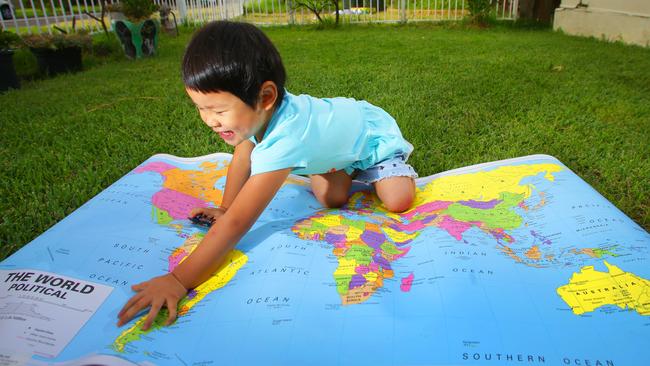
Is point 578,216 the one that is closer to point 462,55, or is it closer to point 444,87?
point 444,87

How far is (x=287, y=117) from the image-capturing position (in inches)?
54.0

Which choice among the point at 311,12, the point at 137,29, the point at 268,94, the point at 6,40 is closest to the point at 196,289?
the point at 268,94

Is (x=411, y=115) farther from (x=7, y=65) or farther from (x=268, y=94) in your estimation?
(x=7, y=65)

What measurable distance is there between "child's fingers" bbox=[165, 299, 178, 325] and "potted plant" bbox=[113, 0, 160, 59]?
14.6 ft

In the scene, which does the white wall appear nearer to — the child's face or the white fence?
the white fence

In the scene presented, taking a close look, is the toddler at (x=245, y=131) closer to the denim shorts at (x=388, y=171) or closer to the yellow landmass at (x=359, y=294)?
the denim shorts at (x=388, y=171)

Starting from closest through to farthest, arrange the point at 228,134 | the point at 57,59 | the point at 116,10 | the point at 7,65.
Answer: the point at 228,134, the point at 7,65, the point at 57,59, the point at 116,10

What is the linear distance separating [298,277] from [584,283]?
688mm

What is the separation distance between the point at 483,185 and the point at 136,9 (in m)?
4.75

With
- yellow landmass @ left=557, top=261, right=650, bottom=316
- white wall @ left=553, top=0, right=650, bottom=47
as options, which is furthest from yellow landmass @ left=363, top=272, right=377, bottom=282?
white wall @ left=553, top=0, right=650, bottom=47

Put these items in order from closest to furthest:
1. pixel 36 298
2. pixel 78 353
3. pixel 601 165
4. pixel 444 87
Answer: pixel 78 353
pixel 36 298
pixel 601 165
pixel 444 87

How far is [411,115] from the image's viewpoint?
2650 millimetres

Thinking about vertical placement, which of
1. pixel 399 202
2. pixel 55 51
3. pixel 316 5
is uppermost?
pixel 316 5

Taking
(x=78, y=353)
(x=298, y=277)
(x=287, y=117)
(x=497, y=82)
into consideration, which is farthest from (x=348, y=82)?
(x=78, y=353)
